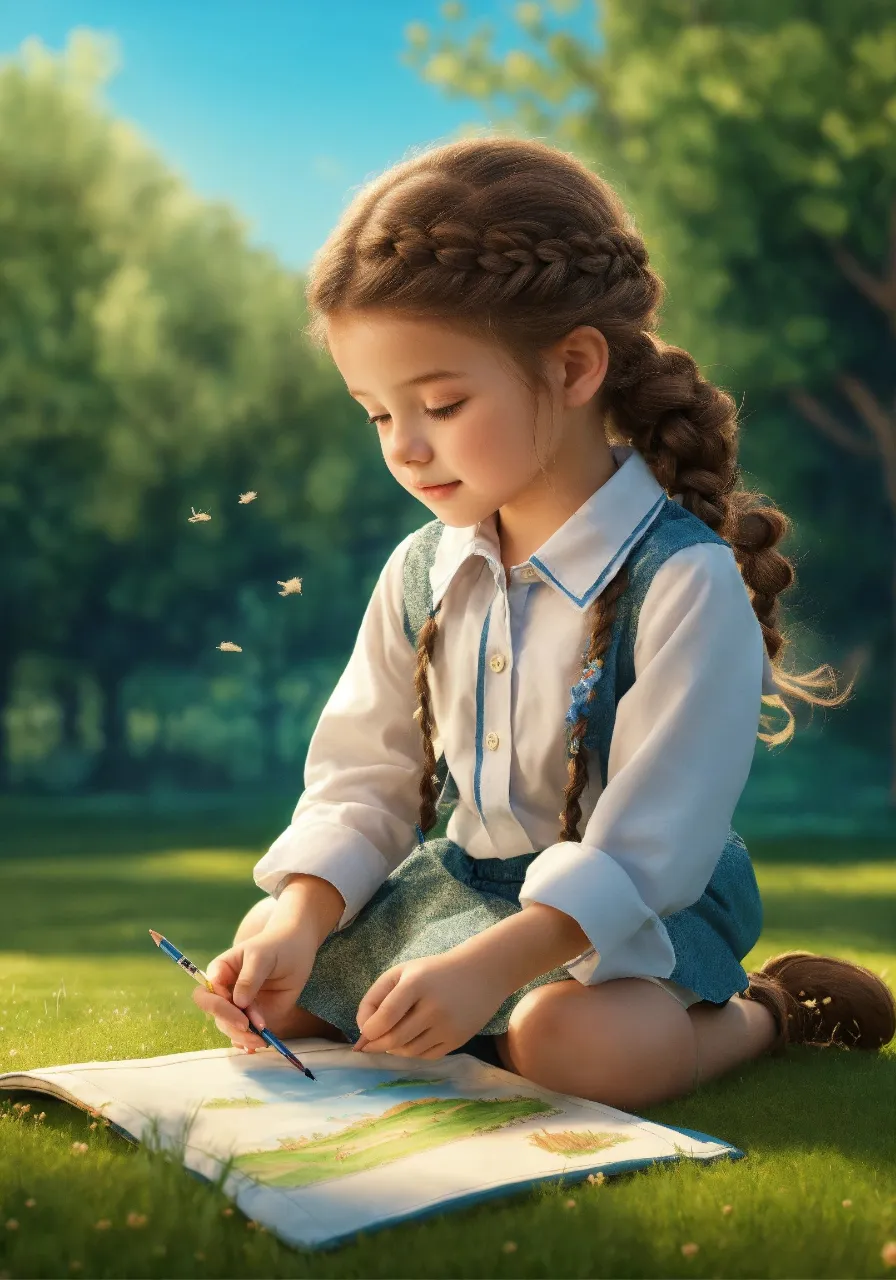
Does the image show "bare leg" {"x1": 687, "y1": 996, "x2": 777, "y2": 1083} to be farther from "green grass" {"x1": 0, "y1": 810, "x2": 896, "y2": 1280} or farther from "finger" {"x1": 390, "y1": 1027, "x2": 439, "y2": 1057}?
"finger" {"x1": 390, "y1": 1027, "x2": 439, "y2": 1057}

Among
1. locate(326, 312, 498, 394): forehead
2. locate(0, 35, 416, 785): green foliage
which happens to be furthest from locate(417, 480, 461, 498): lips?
locate(0, 35, 416, 785): green foliage

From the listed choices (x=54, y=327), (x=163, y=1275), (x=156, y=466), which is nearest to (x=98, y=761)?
(x=156, y=466)

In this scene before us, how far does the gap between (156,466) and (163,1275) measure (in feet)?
25.7

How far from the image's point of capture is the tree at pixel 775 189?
27.2 ft

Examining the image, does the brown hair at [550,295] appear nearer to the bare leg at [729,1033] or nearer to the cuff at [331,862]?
the cuff at [331,862]

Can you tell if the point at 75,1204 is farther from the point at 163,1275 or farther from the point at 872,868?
the point at 872,868

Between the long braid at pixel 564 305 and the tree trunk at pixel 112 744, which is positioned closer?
the long braid at pixel 564 305

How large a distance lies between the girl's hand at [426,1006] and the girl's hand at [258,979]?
24 cm

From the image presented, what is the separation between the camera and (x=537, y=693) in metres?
2.33

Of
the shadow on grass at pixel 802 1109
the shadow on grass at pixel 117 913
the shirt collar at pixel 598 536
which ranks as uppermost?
the shirt collar at pixel 598 536

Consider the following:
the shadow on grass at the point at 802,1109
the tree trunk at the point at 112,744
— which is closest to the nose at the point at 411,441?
the shadow on grass at the point at 802,1109

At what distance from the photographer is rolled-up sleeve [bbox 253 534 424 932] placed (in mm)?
2473

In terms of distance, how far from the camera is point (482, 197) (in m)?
2.22

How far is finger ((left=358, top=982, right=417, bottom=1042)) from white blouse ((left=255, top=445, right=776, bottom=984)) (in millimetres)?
221
